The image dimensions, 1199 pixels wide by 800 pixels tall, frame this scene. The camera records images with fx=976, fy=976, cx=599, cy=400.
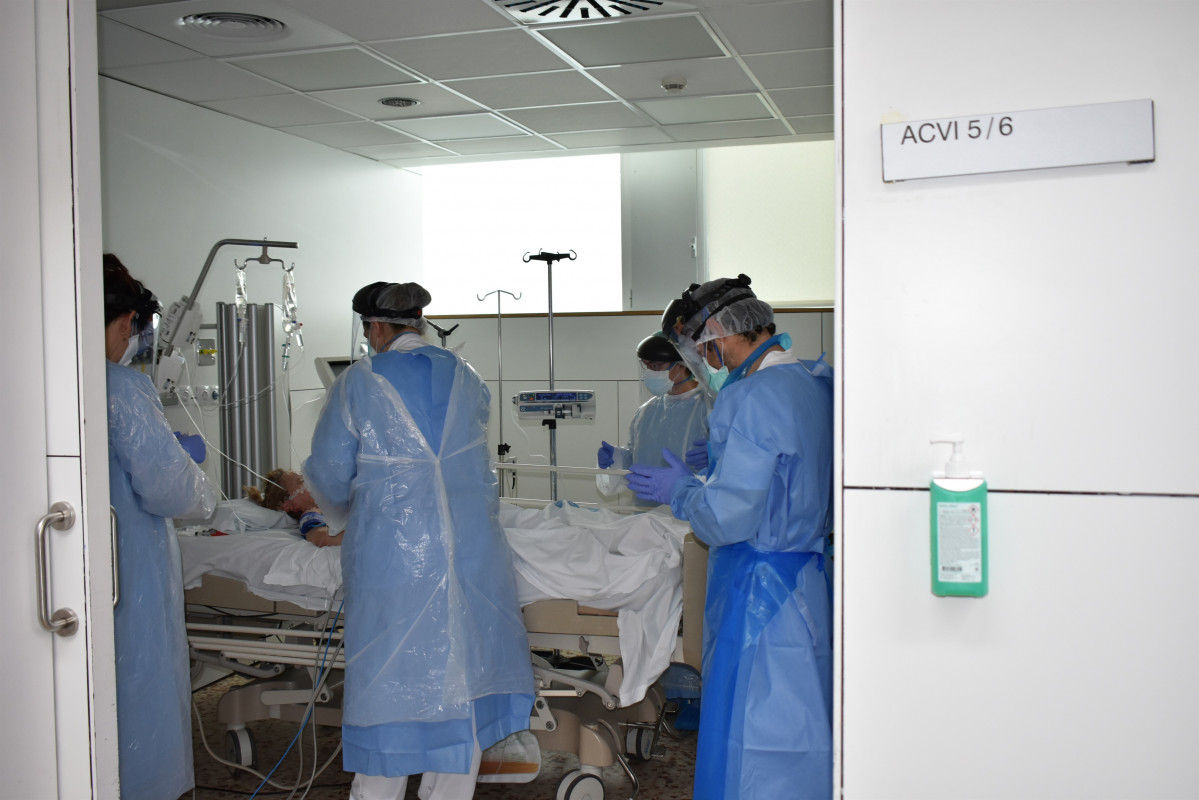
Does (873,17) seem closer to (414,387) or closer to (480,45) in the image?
(414,387)

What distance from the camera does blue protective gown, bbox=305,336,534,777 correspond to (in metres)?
2.55

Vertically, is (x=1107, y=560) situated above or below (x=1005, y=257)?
below

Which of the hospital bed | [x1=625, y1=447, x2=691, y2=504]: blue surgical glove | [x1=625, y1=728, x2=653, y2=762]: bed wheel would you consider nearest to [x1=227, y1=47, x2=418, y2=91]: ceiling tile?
the hospital bed

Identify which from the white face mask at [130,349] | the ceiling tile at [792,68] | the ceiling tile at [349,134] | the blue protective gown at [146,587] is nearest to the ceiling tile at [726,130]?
the ceiling tile at [792,68]

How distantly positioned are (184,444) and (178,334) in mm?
668

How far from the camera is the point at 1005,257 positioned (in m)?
1.38

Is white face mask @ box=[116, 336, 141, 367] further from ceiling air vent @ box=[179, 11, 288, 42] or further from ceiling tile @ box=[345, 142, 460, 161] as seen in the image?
ceiling tile @ box=[345, 142, 460, 161]

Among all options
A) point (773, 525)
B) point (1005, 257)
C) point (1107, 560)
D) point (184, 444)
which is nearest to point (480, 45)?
point (184, 444)

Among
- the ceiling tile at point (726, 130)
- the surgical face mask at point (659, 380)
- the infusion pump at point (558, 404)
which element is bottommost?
the infusion pump at point (558, 404)

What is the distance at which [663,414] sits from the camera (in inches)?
158

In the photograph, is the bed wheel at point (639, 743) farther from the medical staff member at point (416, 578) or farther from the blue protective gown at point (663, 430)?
the blue protective gown at point (663, 430)

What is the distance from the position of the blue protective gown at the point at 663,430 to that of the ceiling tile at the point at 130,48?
90.6 inches

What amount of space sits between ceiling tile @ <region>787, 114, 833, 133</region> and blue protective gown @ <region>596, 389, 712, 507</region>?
6.67 feet

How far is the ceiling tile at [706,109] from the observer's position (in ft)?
15.6
